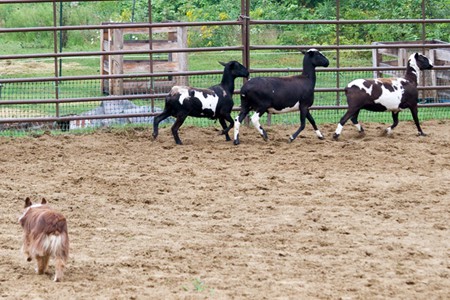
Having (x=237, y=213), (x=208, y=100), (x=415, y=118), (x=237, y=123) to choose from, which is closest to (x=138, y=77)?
(x=208, y=100)

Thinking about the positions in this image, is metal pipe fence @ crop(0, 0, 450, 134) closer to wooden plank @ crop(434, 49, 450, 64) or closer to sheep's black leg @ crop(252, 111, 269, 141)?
wooden plank @ crop(434, 49, 450, 64)

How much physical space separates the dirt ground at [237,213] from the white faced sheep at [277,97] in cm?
29

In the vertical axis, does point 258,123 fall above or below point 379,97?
below

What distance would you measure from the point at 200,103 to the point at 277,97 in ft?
3.27

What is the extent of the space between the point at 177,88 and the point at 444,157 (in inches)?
134

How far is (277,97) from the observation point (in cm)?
1256

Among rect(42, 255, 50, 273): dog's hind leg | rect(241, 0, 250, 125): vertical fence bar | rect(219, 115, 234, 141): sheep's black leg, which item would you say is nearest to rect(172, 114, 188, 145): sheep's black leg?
rect(219, 115, 234, 141): sheep's black leg

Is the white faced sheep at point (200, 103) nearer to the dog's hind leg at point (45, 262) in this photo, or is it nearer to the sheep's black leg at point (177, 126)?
the sheep's black leg at point (177, 126)

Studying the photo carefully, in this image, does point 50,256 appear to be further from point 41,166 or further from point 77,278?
point 41,166

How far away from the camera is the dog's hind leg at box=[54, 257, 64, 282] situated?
6730 millimetres

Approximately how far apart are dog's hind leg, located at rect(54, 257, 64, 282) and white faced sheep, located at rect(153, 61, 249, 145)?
5.78 metres

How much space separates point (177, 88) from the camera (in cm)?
1244

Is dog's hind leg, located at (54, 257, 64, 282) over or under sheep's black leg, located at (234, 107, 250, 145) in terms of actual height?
under

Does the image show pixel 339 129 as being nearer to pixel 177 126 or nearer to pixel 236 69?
pixel 236 69
